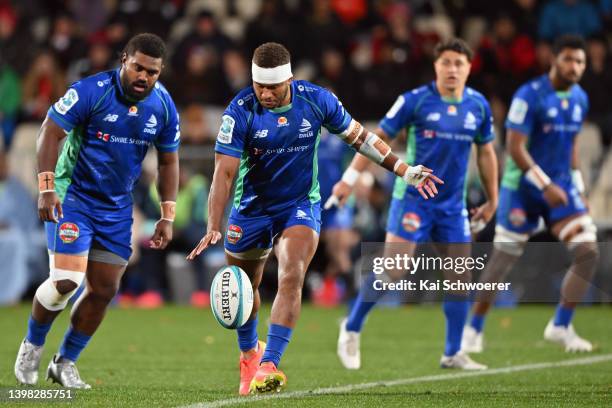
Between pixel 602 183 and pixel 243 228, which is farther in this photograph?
pixel 602 183

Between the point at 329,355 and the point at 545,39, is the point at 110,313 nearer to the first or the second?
the point at 329,355

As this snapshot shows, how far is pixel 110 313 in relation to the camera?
17.0m

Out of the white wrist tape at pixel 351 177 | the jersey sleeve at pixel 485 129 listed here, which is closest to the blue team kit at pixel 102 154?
the white wrist tape at pixel 351 177

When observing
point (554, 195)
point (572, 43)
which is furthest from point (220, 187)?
point (572, 43)

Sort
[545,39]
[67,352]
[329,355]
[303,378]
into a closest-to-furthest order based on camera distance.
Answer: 1. [67,352]
2. [303,378]
3. [329,355]
4. [545,39]

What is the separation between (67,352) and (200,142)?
9.94m

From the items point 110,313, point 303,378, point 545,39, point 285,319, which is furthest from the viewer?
point 545,39

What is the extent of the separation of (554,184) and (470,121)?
1630mm

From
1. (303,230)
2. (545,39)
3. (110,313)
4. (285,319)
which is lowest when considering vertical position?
(110,313)

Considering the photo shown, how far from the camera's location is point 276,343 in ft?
27.3

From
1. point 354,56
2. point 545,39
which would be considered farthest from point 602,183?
point 354,56

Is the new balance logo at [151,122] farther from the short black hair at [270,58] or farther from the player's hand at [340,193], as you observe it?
the player's hand at [340,193]

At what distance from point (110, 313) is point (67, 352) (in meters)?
7.83

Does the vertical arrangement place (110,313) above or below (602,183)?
below
